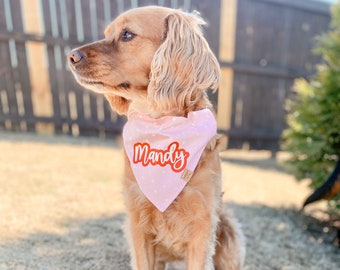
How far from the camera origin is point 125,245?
279 cm

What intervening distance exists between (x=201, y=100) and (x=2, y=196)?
1981mm

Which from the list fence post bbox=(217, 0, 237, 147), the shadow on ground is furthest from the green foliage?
fence post bbox=(217, 0, 237, 147)

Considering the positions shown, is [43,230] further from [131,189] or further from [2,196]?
[131,189]

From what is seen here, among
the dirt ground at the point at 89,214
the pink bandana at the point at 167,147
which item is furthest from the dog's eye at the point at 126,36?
the dirt ground at the point at 89,214

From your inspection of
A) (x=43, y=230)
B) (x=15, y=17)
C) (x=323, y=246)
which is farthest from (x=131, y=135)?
(x=15, y=17)

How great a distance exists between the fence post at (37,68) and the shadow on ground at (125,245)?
343cm

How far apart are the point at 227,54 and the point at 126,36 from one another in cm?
508

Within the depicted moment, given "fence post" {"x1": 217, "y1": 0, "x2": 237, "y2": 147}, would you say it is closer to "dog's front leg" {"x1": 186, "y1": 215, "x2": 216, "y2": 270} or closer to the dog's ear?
the dog's ear

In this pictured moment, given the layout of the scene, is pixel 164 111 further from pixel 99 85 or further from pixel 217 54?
pixel 217 54

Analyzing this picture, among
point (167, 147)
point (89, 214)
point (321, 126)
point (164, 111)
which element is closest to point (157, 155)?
point (167, 147)

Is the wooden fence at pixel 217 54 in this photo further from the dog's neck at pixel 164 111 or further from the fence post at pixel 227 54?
the dog's neck at pixel 164 111

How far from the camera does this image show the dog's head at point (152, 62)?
6.46ft

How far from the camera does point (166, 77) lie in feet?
6.54

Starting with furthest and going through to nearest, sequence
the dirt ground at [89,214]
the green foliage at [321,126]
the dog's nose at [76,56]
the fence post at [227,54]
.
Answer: the fence post at [227,54] < the green foliage at [321,126] < the dirt ground at [89,214] < the dog's nose at [76,56]
